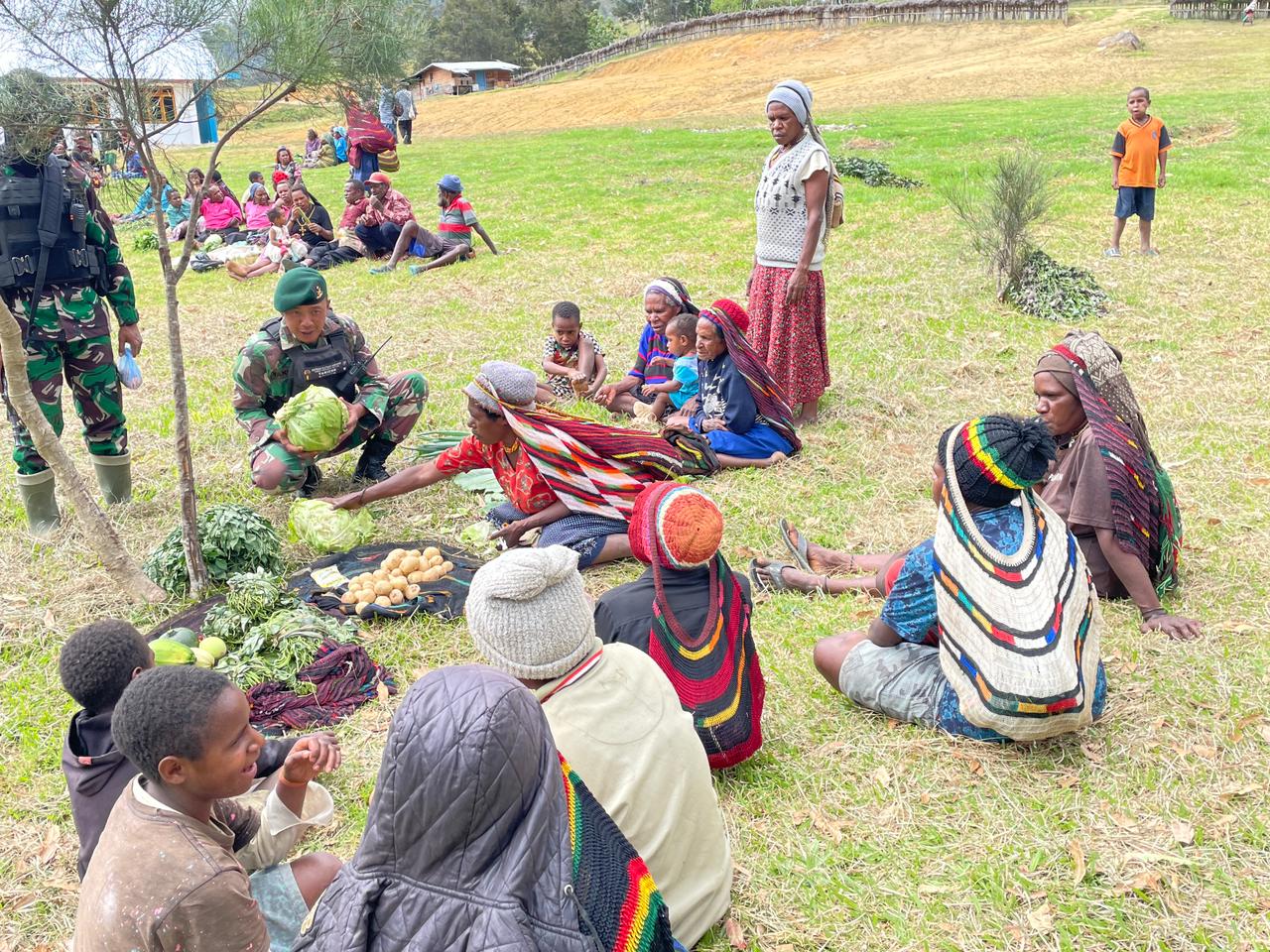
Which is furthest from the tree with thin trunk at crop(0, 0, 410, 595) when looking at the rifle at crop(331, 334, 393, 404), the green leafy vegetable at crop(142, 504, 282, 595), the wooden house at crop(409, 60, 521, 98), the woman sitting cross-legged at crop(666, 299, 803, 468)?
the wooden house at crop(409, 60, 521, 98)

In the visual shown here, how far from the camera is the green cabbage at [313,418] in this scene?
5602 mm

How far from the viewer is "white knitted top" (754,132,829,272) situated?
21.3 ft

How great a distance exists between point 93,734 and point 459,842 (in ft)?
5.16

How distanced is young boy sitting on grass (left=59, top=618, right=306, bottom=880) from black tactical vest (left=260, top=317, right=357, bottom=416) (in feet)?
10.8

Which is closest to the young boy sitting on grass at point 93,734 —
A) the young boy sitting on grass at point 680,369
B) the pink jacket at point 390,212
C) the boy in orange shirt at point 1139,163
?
the young boy sitting on grass at point 680,369

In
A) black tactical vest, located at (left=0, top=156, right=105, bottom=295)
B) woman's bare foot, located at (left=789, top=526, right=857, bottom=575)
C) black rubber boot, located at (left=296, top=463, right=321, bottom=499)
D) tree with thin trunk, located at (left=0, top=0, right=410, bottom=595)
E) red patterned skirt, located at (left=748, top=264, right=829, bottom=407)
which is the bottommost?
woman's bare foot, located at (left=789, top=526, right=857, bottom=575)

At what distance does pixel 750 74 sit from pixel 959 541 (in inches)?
1559

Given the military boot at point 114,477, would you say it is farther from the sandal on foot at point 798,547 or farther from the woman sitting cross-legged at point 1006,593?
the woman sitting cross-legged at point 1006,593

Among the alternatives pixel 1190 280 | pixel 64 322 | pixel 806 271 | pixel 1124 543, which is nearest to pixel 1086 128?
pixel 1190 280

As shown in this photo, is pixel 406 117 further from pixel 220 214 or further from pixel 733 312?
pixel 733 312

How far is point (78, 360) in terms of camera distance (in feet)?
18.7

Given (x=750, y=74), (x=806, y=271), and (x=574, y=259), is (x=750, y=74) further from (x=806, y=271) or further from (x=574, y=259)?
(x=806, y=271)

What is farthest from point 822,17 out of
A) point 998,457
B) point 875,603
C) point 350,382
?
point 998,457

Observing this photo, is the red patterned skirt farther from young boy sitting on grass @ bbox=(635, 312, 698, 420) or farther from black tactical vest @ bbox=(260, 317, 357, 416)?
black tactical vest @ bbox=(260, 317, 357, 416)
